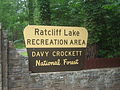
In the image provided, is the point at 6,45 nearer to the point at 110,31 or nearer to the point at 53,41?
the point at 53,41

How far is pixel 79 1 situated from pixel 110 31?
188 centimetres

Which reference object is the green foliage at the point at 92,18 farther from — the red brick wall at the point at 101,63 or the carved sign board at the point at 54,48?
the carved sign board at the point at 54,48

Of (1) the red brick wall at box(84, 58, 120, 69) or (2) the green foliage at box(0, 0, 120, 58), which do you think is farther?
(2) the green foliage at box(0, 0, 120, 58)

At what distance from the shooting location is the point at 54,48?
30.1ft

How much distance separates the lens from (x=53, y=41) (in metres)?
9.10

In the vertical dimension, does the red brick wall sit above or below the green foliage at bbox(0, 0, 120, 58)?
below

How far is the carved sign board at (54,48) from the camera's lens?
29.0ft

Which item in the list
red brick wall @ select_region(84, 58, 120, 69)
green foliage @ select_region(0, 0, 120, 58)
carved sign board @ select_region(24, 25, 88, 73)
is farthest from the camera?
green foliage @ select_region(0, 0, 120, 58)

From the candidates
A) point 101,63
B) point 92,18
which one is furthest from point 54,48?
point 92,18

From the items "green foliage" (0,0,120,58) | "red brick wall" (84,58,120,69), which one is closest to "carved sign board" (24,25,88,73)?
"red brick wall" (84,58,120,69)

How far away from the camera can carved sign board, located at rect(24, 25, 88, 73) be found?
8.84m

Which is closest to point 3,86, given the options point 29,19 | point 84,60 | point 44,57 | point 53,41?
point 44,57

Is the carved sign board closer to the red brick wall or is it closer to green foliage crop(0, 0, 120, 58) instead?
the red brick wall

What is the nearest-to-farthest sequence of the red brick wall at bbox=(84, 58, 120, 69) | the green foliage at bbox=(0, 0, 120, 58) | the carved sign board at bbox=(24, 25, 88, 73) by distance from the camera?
the carved sign board at bbox=(24, 25, 88, 73)
the red brick wall at bbox=(84, 58, 120, 69)
the green foliage at bbox=(0, 0, 120, 58)
